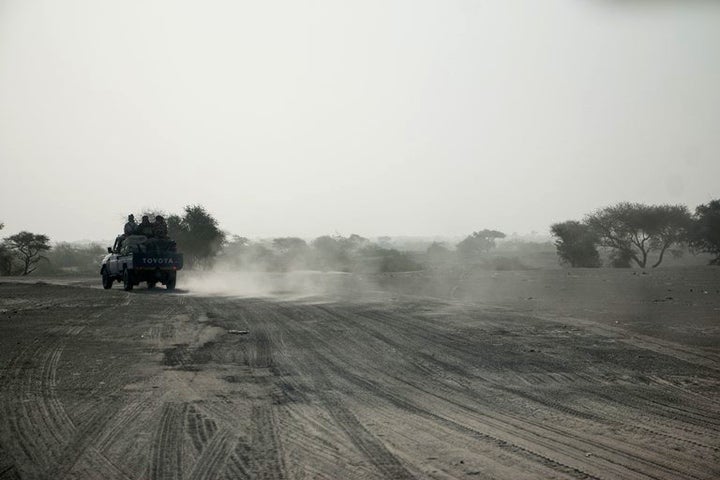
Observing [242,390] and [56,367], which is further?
[56,367]

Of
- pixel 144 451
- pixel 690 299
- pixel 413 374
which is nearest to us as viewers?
pixel 144 451

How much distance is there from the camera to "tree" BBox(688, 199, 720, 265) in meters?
45.1

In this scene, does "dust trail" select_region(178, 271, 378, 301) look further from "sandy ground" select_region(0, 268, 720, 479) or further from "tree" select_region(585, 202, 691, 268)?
"tree" select_region(585, 202, 691, 268)

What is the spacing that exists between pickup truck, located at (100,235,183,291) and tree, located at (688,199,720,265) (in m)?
40.2

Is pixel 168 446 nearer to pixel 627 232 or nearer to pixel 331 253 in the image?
pixel 627 232

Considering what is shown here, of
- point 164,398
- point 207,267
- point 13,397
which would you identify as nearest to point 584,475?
point 164,398

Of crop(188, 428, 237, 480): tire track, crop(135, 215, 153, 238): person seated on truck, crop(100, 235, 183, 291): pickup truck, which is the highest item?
crop(135, 215, 153, 238): person seated on truck

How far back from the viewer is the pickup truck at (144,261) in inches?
1067

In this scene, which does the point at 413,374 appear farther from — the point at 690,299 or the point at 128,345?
the point at 690,299

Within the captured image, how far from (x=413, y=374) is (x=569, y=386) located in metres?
2.25

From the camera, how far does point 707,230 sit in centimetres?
4544

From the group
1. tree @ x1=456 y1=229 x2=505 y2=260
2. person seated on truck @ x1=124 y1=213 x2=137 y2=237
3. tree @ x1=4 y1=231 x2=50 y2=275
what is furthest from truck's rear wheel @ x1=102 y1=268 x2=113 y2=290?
tree @ x1=456 y1=229 x2=505 y2=260

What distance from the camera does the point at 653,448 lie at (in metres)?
5.39

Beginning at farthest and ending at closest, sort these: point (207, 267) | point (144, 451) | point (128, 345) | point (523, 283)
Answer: point (207, 267) < point (523, 283) < point (128, 345) < point (144, 451)
